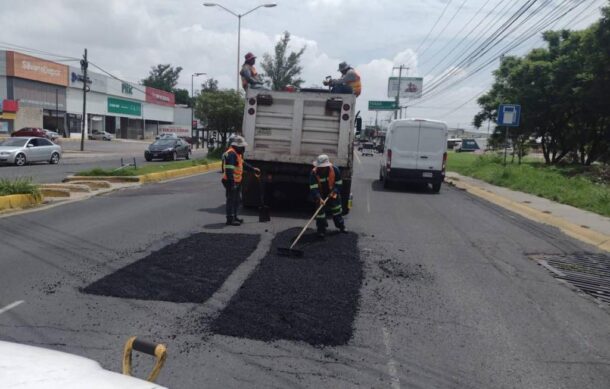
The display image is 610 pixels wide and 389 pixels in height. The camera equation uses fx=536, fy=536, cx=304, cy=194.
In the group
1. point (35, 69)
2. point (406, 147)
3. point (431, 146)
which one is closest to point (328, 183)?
point (406, 147)

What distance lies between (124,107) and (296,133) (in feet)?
226

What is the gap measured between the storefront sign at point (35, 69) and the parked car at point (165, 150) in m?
29.5

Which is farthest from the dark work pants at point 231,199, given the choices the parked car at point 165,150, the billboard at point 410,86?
the billboard at point 410,86

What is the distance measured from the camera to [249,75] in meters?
12.4

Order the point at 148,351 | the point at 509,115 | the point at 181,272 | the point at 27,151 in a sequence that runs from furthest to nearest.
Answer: the point at 27,151
the point at 509,115
the point at 181,272
the point at 148,351

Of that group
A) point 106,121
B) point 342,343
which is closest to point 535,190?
point 342,343

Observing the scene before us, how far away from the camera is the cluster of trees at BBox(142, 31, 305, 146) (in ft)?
110

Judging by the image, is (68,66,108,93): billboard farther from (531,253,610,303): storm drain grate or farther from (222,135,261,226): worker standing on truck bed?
(531,253,610,303): storm drain grate

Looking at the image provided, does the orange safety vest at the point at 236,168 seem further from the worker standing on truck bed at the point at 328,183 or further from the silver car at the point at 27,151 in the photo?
the silver car at the point at 27,151

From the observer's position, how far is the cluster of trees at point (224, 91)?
33.5 meters

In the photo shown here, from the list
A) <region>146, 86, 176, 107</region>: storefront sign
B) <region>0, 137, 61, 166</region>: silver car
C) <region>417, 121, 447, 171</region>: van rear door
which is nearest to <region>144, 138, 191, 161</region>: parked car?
<region>0, 137, 61, 166</region>: silver car

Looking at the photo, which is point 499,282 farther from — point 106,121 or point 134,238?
point 106,121

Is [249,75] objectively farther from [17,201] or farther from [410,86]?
[410,86]

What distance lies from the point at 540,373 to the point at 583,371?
1.25 ft
